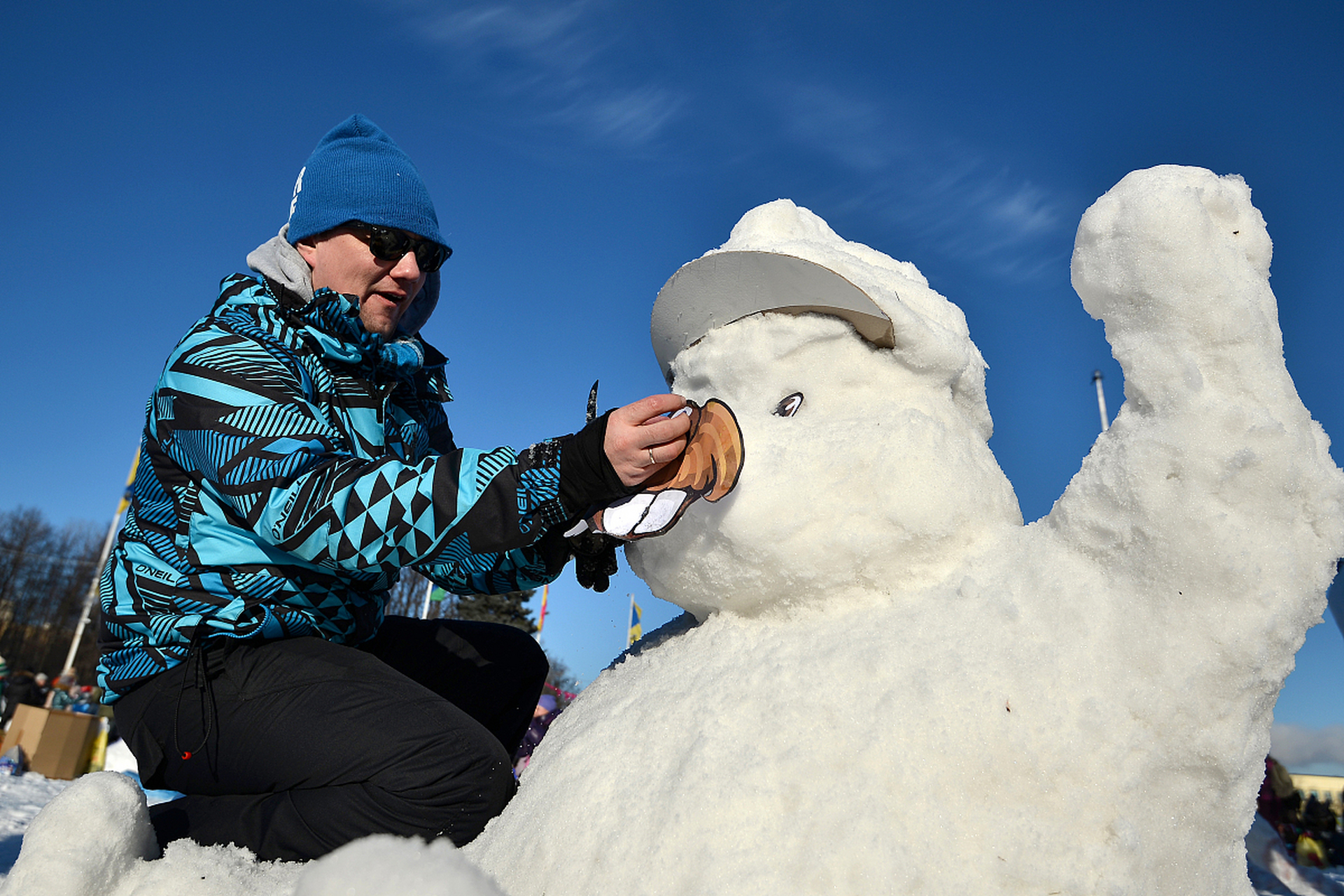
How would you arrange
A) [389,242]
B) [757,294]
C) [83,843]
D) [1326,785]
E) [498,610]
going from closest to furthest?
[83,843], [757,294], [389,242], [1326,785], [498,610]

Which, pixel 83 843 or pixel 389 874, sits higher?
pixel 389 874

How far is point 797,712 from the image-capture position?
1088 millimetres

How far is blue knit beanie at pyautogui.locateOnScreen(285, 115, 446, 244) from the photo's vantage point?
189 centimetres

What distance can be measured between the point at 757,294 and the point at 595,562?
0.67m

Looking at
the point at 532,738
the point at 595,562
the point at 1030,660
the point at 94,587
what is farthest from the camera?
the point at 94,587

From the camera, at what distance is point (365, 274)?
74.7 inches

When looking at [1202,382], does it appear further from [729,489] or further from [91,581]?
[91,581]

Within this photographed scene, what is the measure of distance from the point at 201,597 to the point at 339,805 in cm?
47

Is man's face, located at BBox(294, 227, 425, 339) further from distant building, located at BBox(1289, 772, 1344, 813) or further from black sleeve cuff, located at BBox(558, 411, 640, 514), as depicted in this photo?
distant building, located at BBox(1289, 772, 1344, 813)

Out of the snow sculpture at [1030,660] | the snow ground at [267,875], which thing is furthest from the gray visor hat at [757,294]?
the snow ground at [267,875]

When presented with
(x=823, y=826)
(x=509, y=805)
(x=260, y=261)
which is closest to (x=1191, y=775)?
(x=823, y=826)

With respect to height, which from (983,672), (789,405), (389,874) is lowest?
(389,874)

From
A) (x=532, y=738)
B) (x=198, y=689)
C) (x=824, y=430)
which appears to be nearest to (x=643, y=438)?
(x=824, y=430)

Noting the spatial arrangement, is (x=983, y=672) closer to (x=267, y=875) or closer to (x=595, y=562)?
(x=595, y=562)
